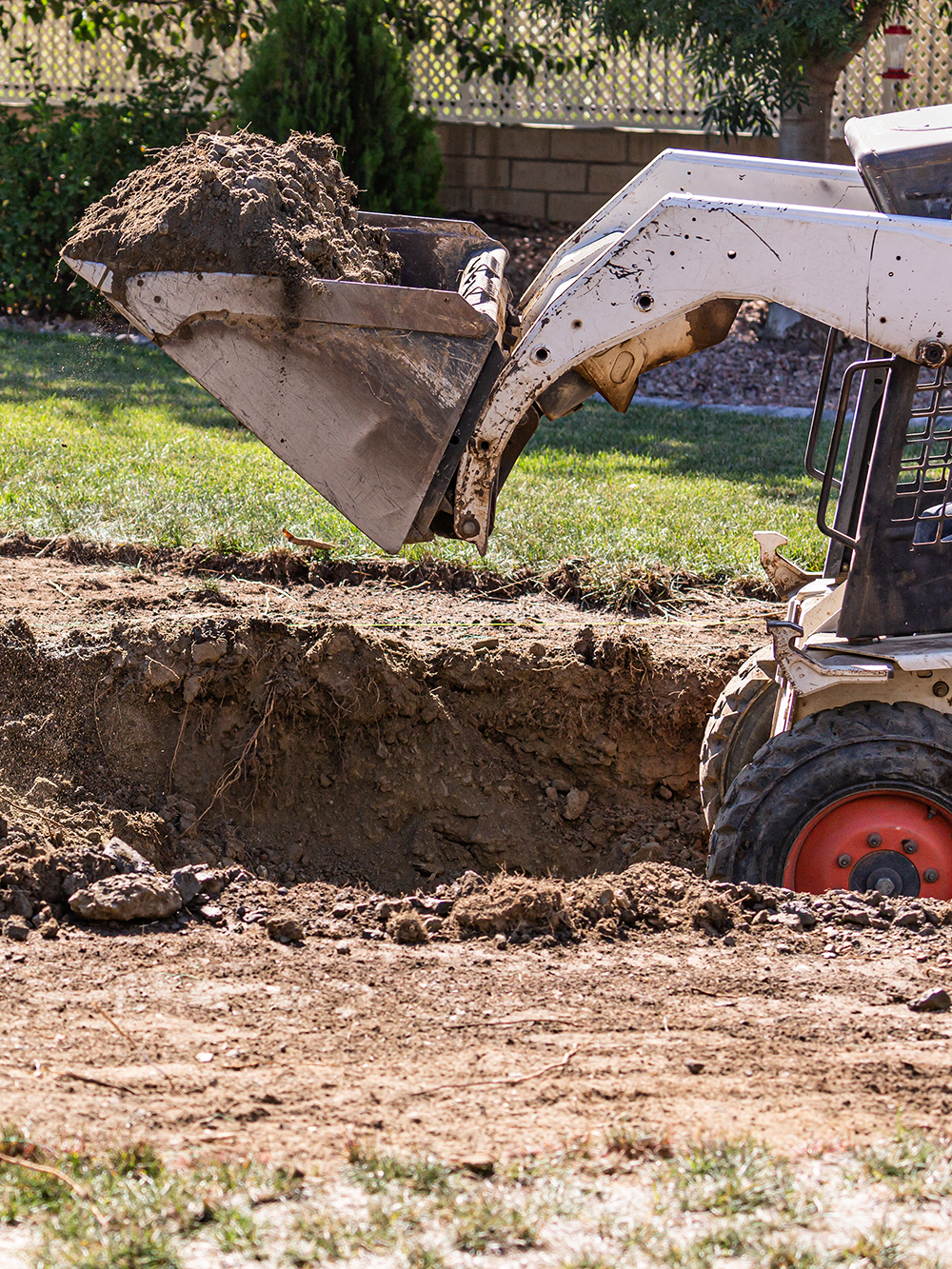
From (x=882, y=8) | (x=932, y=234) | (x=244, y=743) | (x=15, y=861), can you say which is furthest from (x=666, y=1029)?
(x=882, y=8)

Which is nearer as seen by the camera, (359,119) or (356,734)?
(356,734)

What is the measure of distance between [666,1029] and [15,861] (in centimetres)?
198

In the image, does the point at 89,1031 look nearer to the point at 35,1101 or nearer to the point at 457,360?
the point at 35,1101

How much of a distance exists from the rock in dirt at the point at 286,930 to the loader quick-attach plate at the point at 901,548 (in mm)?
1913

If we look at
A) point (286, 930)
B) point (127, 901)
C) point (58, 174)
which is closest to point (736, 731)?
point (286, 930)

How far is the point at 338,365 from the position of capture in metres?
3.95

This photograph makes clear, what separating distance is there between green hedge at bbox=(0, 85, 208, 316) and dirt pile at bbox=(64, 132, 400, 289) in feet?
28.0

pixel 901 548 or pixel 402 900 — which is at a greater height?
pixel 901 548

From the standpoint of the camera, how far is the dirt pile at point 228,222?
3.90 m

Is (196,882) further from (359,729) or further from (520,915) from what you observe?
(359,729)

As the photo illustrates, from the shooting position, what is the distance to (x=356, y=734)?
539 cm

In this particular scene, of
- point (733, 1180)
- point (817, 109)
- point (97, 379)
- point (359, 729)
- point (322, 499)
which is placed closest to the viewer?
point (733, 1180)


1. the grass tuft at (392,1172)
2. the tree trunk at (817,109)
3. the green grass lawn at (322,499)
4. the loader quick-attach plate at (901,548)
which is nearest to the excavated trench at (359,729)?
the green grass lawn at (322,499)

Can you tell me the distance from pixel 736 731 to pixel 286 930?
1.81 metres
